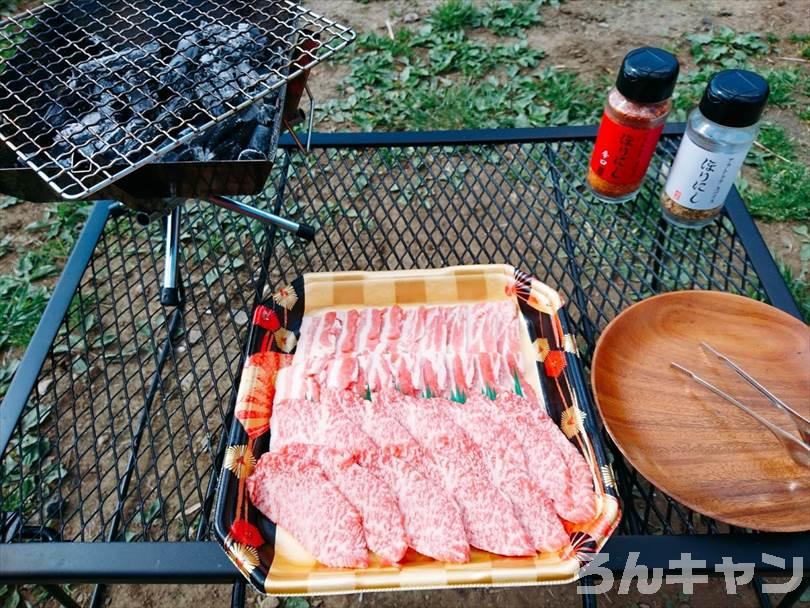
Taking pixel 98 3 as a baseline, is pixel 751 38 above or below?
below

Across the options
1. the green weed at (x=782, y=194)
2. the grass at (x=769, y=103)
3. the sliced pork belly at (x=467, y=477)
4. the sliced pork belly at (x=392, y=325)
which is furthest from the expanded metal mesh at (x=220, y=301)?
the grass at (x=769, y=103)

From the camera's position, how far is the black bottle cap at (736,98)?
1493 mm

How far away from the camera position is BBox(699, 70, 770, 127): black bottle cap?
1493mm

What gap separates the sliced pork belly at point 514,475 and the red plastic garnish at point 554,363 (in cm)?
23

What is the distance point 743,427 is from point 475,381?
0.67m

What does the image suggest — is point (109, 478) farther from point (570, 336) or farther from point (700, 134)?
point (700, 134)

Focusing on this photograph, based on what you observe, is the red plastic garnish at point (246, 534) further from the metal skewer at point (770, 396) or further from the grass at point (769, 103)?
the grass at point (769, 103)

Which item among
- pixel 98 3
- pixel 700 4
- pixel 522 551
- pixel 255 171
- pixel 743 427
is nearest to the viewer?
pixel 522 551

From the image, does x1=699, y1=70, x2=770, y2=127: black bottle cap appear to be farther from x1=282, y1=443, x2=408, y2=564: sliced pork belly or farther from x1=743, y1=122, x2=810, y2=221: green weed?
x1=743, y1=122, x2=810, y2=221: green weed

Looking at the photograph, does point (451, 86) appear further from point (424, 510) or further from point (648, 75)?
point (424, 510)

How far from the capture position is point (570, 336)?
1.61m

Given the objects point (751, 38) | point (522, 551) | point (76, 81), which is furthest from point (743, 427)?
point (751, 38)

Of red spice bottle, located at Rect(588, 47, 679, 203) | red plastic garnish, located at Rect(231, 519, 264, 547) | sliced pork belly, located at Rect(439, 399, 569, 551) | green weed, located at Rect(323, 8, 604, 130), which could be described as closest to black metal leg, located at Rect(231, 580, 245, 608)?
red plastic garnish, located at Rect(231, 519, 264, 547)

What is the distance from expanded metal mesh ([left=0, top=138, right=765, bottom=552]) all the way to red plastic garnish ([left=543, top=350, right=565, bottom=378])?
0.28 m
